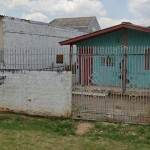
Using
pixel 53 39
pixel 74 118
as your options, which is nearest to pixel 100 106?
pixel 74 118

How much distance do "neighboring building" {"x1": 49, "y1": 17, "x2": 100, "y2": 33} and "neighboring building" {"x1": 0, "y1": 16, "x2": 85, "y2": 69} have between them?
46.5ft

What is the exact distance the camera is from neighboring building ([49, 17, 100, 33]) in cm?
3108

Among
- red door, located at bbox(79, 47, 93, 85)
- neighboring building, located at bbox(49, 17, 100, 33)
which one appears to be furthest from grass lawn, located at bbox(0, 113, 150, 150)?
neighboring building, located at bbox(49, 17, 100, 33)

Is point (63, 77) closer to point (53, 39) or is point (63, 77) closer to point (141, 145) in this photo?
Result: point (141, 145)

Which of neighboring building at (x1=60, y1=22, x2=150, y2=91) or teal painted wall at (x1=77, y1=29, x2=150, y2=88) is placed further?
teal painted wall at (x1=77, y1=29, x2=150, y2=88)

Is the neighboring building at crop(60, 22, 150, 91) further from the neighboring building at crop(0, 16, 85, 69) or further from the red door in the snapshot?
the neighboring building at crop(0, 16, 85, 69)

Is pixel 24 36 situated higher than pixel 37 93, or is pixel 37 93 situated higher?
pixel 24 36

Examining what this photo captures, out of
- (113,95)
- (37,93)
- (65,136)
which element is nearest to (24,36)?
(37,93)

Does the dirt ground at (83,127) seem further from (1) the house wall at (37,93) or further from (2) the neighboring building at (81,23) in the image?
(2) the neighboring building at (81,23)

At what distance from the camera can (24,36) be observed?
13.5 metres

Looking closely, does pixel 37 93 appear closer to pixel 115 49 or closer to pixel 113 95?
pixel 113 95

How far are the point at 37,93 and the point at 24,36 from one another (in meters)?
6.22

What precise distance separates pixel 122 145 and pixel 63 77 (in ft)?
9.49

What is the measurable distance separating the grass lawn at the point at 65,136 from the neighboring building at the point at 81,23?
24171 millimetres
